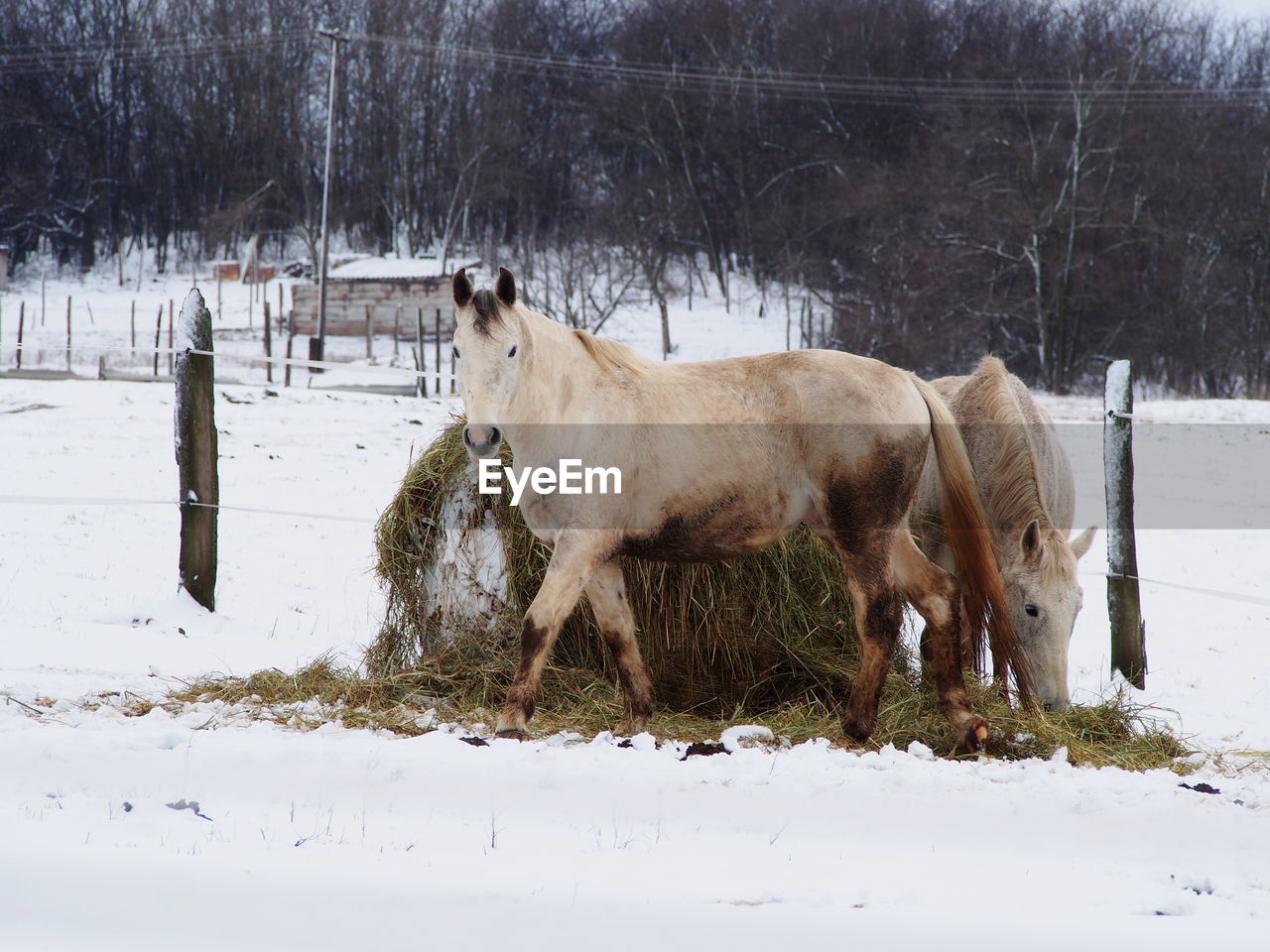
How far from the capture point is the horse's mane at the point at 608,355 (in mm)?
4332

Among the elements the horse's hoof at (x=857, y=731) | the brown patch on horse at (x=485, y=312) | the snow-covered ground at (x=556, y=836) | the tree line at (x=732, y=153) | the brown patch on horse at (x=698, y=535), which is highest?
the tree line at (x=732, y=153)

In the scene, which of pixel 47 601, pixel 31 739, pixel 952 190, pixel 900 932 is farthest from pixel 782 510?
pixel 952 190

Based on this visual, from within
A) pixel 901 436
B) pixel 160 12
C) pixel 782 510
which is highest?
pixel 160 12

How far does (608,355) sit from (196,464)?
3411 mm

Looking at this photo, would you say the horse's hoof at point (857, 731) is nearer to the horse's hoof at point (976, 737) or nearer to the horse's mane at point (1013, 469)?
the horse's hoof at point (976, 737)

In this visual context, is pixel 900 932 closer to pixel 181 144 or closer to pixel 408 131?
pixel 408 131

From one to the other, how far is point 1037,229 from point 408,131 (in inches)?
1088

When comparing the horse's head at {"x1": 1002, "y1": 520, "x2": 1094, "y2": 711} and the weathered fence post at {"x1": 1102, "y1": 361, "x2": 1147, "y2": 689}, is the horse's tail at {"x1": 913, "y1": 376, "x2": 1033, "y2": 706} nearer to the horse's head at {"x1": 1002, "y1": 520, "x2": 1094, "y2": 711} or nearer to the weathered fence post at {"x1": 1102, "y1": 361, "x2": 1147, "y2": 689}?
the horse's head at {"x1": 1002, "y1": 520, "x2": 1094, "y2": 711}

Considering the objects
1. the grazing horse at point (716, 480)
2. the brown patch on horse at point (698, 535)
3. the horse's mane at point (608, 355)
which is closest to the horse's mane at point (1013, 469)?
the grazing horse at point (716, 480)

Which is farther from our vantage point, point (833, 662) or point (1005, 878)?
point (833, 662)

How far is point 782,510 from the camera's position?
427cm

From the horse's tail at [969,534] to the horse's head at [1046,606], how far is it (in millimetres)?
140

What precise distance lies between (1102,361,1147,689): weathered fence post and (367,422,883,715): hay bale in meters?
2.11
